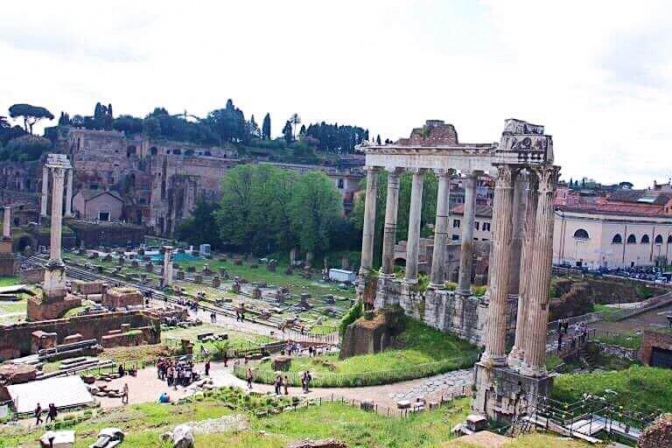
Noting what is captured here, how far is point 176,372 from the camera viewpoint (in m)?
22.7

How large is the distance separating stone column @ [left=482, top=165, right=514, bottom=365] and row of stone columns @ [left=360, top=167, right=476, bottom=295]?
7.91m

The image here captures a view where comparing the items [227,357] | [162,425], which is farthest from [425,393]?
[227,357]

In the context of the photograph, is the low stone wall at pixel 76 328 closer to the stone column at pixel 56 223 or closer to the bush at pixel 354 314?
the stone column at pixel 56 223

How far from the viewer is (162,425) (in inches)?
629

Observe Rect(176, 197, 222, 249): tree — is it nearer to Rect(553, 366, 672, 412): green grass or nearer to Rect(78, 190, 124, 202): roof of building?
Rect(78, 190, 124, 202): roof of building

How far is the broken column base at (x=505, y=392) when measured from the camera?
15.5m

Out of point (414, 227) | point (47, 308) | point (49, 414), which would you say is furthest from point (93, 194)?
point (49, 414)

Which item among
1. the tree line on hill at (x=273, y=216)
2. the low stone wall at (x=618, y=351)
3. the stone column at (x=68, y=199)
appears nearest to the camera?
the low stone wall at (x=618, y=351)

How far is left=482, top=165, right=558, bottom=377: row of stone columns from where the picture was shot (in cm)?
1544

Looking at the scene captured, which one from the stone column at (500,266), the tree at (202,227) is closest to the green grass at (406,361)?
the stone column at (500,266)

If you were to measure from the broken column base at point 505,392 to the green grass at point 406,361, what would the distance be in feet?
15.2

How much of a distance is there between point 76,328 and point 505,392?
2035 cm

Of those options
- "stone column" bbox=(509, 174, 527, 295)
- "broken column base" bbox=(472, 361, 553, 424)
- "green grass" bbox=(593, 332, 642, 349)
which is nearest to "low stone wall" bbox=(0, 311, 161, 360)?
"stone column" bbox=(509, 174, 527, 295)

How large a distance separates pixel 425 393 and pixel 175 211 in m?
61.1
